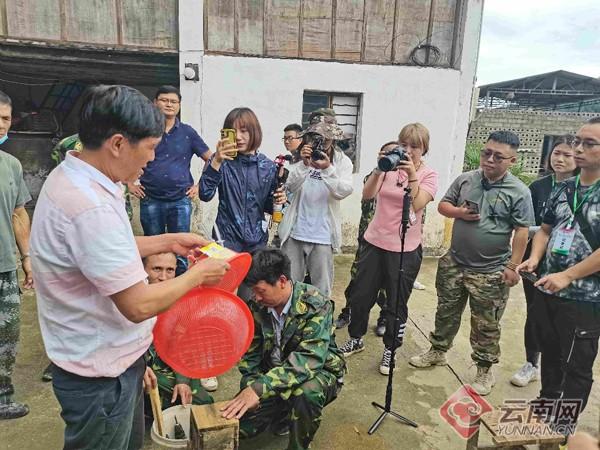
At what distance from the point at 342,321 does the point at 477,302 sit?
137 centimetres

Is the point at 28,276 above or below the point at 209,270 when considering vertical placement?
below

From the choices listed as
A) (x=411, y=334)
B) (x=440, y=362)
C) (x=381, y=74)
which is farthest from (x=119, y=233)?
(x=381, y=74)

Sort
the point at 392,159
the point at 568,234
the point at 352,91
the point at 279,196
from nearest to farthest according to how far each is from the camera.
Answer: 1. the point at 568,234
2. the point at 392,159
3. the point at 279,196
4. the point at 352,91

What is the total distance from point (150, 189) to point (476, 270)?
260cm

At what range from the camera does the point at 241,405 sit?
207 centimetres

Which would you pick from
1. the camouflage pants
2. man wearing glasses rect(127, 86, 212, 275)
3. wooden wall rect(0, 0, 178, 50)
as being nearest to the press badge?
man wearing glasses rect(127, 86, 212, 275)

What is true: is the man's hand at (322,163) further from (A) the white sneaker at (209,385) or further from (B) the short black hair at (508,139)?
(A) the white sneaker at (209,385)

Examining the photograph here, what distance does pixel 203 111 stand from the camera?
5.68m

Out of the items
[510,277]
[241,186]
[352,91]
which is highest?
[352,91]

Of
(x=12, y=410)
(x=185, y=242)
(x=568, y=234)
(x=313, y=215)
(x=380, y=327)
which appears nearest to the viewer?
(x=185, y=242)

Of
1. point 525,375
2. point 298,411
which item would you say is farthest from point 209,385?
point 525,375

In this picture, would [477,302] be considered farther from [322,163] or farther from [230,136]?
[230,136]

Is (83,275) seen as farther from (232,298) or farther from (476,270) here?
(476,270)

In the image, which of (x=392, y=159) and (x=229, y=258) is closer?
(x=229, y=258)
